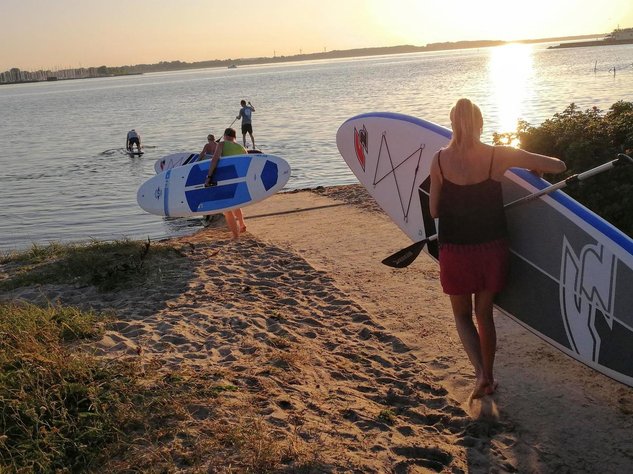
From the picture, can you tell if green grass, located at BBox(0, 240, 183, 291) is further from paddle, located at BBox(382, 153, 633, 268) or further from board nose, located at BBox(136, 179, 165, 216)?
paddle, located at BBox(382, 153, 633, 268)

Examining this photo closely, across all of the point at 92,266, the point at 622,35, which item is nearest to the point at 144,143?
the point at 92,266

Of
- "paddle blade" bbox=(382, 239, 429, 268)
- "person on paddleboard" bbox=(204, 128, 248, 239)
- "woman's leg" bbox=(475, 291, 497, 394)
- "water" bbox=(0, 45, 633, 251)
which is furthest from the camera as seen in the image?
"water" bbox=(0, 45, 633, 251)

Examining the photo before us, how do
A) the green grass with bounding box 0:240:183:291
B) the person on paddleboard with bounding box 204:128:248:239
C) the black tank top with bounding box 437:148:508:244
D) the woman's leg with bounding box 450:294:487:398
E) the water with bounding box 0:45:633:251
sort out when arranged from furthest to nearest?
1. the water with bounding box 0:45:633:251
2. the person on paddleboard with bounding box 204:128:248:239
3. the green grass with bounding box 0:240:183:291
4. the woman's leg with bounding box 450:294:487:398
5. the black tank top with bounding box 437:148:508:244

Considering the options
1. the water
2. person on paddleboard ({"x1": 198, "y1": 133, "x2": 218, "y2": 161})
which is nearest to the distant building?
the water

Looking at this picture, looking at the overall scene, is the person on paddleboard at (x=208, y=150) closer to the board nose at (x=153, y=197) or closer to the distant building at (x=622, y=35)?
the board nose at (x=153, y=197)

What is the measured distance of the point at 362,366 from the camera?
4621mm

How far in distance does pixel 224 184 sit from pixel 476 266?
5.86 m

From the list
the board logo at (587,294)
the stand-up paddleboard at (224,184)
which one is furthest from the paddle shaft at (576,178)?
the stand-up paddleboard at (224,184)

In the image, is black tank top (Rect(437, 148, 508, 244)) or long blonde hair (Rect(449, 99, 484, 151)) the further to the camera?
black tank top (Rect(437, 148, 508, 244))

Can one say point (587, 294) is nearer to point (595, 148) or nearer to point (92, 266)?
point (595, 148)

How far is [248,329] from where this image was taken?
203 inches

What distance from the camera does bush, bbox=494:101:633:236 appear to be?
19.3 ft

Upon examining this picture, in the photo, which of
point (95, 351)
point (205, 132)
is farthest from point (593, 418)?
point (205, 132)

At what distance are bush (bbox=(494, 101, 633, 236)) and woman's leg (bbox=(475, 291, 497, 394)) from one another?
8.09 feet
